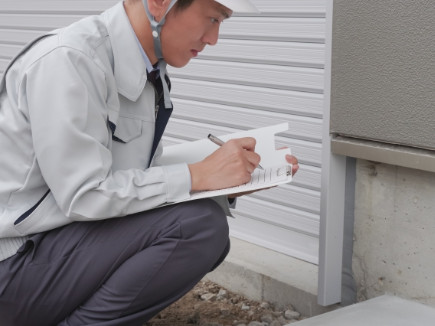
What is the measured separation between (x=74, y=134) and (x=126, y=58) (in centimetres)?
39

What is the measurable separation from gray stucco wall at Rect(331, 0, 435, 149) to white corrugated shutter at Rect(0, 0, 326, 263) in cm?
61

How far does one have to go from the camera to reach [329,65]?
3143 millimetres

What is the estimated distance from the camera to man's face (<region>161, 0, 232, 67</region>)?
2.75m

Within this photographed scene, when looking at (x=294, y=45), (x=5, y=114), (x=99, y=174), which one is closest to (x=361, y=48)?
(x=294, y=45)

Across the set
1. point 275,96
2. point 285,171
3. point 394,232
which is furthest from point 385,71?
point 275,96

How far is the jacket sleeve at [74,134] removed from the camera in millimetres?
2598

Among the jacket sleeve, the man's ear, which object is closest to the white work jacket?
the jacket sleeve

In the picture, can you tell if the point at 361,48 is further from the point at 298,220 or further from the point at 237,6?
the point at 298,220

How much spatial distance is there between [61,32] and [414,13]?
3.93ft

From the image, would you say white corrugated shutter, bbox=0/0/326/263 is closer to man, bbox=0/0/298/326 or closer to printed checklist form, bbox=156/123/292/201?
printed checklist form, bbox=156/123/292/201

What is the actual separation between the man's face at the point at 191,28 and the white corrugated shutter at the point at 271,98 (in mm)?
981

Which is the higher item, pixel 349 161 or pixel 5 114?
pixel 5 114

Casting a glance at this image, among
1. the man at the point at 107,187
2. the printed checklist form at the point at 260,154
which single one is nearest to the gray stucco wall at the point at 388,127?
the printed checklist form at the point at 260,154

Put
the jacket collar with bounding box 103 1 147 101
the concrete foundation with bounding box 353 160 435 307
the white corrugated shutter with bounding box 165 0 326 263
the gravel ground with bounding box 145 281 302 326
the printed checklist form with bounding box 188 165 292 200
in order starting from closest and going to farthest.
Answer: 1. the printed checklist form with bounding box 188 165 292 200
2. the jacket collar with bounding box 103 1 147 101
3. the concrete foundation with bounding box 353 160 435 307
4. the gravel ground with bounding box 145 281 302 326
5. the white corrugated shutter with bounding box 165 0 326 263
